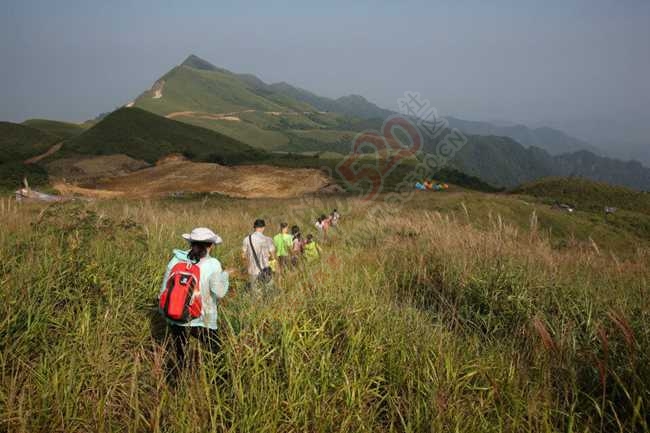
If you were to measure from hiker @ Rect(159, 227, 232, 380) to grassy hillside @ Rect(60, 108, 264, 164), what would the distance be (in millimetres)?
46426

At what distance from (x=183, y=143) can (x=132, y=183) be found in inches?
1445

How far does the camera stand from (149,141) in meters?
63.9

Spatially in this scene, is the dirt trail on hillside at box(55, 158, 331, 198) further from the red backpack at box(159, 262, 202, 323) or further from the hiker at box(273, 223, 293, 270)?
the red backpack at box(159, 262, 202, 323)

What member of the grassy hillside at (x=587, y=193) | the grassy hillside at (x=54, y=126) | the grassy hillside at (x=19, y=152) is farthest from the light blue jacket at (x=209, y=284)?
the grassy hillside at (x=54, y=126)

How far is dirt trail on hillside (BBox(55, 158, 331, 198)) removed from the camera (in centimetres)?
3406

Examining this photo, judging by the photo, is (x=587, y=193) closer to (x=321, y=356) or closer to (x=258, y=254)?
(x=258, y=254)

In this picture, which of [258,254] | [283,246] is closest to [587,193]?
[283,246]

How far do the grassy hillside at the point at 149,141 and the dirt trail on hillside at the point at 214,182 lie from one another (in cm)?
913

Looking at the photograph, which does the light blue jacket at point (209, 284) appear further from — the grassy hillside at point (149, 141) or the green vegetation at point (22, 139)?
the green vegetation at point (22, 139)

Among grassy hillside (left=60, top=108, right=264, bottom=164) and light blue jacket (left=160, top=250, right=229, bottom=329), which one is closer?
light blue jacket (left=160, top=250, right=229, bottom=329)

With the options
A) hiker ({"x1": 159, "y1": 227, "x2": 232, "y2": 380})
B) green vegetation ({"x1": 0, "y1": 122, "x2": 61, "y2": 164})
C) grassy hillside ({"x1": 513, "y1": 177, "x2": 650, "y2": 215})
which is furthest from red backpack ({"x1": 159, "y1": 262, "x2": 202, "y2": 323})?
green vegetation ({"x1": 0, "y1": 122, "x2": 61, "y2": 164})

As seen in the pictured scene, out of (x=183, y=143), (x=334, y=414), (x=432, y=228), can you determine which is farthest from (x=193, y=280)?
(x=183, y=143)

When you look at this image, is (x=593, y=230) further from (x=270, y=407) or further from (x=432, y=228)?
(x=270, y=407)

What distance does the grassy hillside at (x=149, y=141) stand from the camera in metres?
53.6
